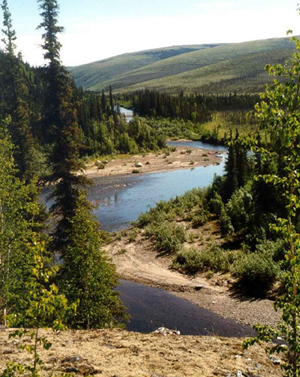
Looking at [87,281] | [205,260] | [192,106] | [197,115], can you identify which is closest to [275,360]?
[87,281]

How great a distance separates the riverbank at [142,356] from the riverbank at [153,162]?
5027 cm

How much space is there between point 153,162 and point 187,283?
48.1 m

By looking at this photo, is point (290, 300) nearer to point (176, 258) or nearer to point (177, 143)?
point (176, 258)

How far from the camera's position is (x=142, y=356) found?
11.2 m

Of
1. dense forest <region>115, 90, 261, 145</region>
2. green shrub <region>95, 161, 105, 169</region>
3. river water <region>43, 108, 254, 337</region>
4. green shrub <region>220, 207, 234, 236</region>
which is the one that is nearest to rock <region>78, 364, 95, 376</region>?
river water <region>43, 108, 254, 337</region>

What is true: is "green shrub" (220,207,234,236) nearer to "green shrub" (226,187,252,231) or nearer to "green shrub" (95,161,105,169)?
"green shrub" (226,187,252,231)

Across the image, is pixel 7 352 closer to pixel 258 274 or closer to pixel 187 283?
pixel 187 283

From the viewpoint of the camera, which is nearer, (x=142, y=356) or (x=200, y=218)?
(x=142, y=356)

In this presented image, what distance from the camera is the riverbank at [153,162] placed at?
6556cm

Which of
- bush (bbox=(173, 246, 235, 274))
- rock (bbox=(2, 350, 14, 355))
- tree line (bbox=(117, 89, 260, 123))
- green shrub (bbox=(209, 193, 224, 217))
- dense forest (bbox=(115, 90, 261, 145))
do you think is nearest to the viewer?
rock (bbox=(2, 350, 14, 355))

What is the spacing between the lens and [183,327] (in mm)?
19703

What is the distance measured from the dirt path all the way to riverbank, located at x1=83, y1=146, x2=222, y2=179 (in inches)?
1290

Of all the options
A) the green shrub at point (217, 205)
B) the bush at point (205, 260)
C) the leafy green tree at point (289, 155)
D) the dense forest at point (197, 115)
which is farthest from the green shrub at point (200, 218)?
the dense forest at point (197, 115)

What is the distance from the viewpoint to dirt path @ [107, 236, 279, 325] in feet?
67.4
